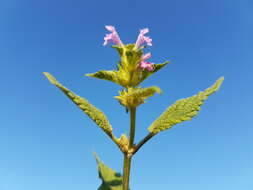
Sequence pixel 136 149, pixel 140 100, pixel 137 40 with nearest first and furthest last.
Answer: pixel 136 149, pixel 140 100, pixel 137 40

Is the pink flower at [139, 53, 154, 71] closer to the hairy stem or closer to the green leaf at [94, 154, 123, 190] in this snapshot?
the hairy stem

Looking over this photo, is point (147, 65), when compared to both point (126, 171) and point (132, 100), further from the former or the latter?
point (126, 171)

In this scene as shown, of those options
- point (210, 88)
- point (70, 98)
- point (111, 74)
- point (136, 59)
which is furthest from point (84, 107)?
point (210, 88)

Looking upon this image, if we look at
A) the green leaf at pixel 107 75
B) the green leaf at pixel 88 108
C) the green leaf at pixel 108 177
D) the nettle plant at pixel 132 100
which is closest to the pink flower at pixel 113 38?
the nettle plant at pixel 132 100

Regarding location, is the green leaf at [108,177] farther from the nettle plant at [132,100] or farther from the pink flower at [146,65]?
the pink flower at [146,65]

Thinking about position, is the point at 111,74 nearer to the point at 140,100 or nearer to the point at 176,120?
the point at 140,100

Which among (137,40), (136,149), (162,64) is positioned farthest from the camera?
(137,40)

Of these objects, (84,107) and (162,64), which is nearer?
(84,107)
